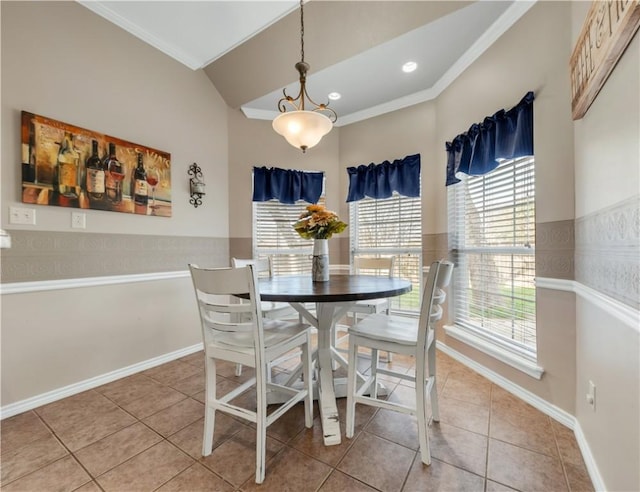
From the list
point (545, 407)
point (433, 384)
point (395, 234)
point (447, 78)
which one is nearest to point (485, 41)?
point (447, 78)

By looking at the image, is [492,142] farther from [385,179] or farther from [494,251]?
[385,179]

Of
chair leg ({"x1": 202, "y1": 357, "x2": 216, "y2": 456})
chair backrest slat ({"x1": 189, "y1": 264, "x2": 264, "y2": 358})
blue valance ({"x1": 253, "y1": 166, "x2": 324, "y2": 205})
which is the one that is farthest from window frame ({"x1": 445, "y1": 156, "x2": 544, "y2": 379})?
chair leg ({"x1": 202, "y1": 357, "x2": 216, "y2": 456})

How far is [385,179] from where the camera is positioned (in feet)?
10.6

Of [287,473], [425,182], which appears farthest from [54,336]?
[425,182]

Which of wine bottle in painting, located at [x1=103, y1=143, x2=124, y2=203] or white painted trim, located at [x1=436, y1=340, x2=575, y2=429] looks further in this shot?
wine bottle in painting, located at [x1=103, y1=143, x2=124, y2=203]

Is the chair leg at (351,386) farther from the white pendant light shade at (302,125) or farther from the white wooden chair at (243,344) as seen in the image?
the white pendant light shade at (302,125)

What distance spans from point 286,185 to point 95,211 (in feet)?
6.27

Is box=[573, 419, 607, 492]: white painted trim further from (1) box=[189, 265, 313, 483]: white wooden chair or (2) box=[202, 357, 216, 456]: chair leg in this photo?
(2) box=[202, 357, 216, 456]: chair leg

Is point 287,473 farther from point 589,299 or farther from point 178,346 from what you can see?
point 178,346

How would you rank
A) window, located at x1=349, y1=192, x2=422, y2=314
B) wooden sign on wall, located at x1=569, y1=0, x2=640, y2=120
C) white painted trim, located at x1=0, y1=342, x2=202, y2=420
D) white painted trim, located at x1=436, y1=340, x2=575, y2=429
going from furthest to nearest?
window, located at x1=349, y1=192, x2=422, y2=314
white painted trim, located at x1=0, y1=342, x2=202, y2=420
white painted trim, located at x1=436, y1=340, x2=575, y2=429
wooden sign on wall, located at x1=569, y1=0, x2=640, y2=120

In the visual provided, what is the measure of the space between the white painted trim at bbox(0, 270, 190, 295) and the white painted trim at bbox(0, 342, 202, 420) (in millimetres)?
709

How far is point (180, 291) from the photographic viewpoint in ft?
9.11

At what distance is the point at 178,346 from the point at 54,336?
971mm

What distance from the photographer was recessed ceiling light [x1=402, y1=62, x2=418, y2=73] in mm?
2566
